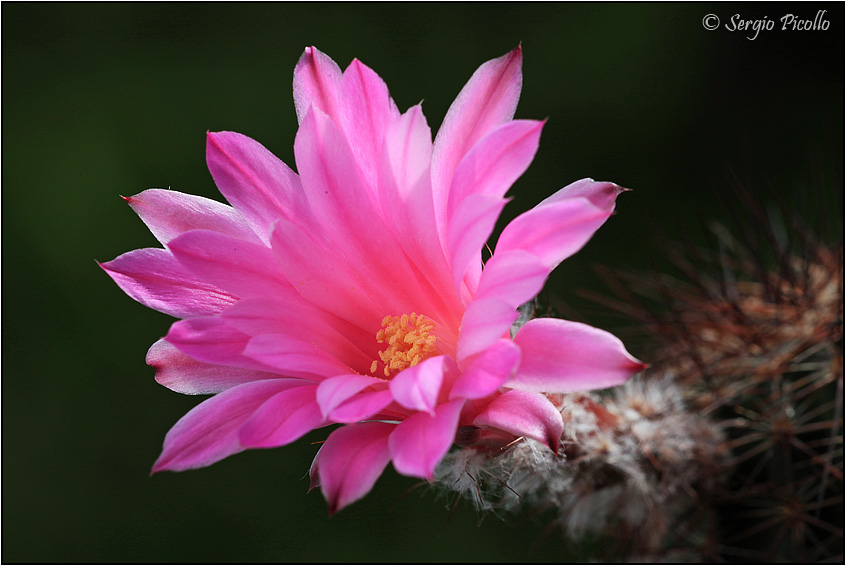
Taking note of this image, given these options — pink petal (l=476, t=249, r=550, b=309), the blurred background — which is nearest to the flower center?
pink petal (l=476, t=249, r=550, b=309)

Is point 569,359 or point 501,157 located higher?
point 501,157

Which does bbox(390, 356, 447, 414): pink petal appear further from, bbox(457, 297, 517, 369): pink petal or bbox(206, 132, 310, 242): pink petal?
bbox(206, 132, 310, 242): pink petal

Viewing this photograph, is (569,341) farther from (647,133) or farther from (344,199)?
(647,133)

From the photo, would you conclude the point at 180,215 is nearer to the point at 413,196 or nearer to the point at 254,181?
the point at 254,181

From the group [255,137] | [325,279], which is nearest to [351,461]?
[325,279]

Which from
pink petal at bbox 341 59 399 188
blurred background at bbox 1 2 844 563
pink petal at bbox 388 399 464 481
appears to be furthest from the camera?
blurred background at bbox 1 2 844 563

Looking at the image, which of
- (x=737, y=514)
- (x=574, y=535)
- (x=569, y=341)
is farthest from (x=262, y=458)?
(x=569, y=341)
